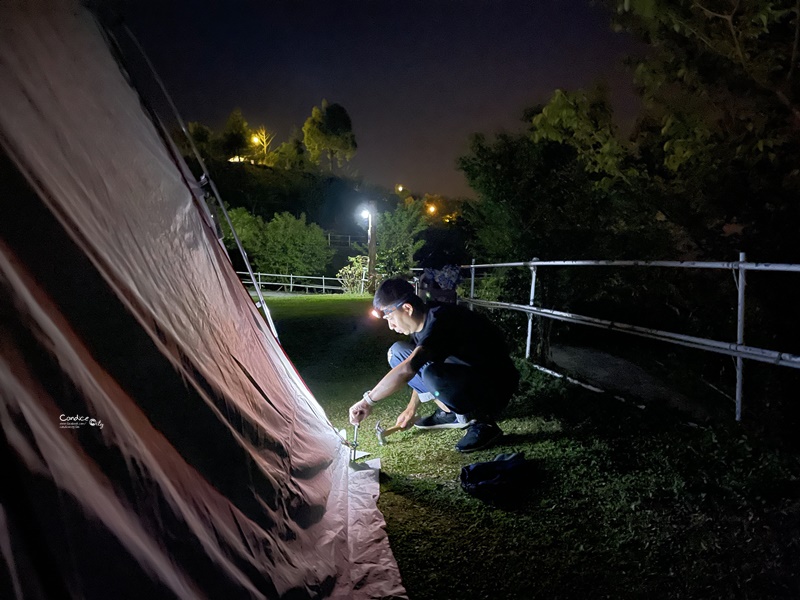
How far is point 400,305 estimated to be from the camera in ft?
11.1

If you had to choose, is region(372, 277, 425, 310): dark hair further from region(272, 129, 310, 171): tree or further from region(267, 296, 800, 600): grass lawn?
region(272, 129, 310, 171): tree

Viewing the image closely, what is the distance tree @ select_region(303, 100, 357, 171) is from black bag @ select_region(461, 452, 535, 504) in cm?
3946

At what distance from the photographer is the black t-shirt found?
3.28 m

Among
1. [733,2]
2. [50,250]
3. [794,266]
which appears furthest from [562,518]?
[733,2]

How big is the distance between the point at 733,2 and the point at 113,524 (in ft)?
14.7

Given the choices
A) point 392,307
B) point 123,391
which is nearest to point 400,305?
point 392,307

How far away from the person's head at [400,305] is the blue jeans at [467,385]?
33 centimetres

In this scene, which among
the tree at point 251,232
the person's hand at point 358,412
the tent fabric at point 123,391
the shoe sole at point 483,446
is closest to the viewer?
the tent fabric at point 123,391

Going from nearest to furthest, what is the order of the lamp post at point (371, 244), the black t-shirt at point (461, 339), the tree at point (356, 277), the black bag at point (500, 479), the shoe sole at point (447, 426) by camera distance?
the black bag at point (500, 479) < the black t-shirt at point (461, 339) < the shoe sole at point (447, 426) < the lamp post at point (371, 244) < the tree at point (356, 277)

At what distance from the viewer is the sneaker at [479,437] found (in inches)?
137

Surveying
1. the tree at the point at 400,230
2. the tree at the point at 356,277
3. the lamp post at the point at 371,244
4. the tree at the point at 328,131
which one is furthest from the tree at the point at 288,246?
the tree at the point at 328,131

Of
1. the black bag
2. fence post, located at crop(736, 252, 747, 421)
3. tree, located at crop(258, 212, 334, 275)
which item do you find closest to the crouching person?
the black bag

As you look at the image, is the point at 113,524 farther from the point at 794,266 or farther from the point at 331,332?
the point at 331,332

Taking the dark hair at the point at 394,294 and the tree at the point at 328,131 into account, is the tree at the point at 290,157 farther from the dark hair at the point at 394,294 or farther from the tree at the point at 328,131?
the dark hair at the point at 394,294
